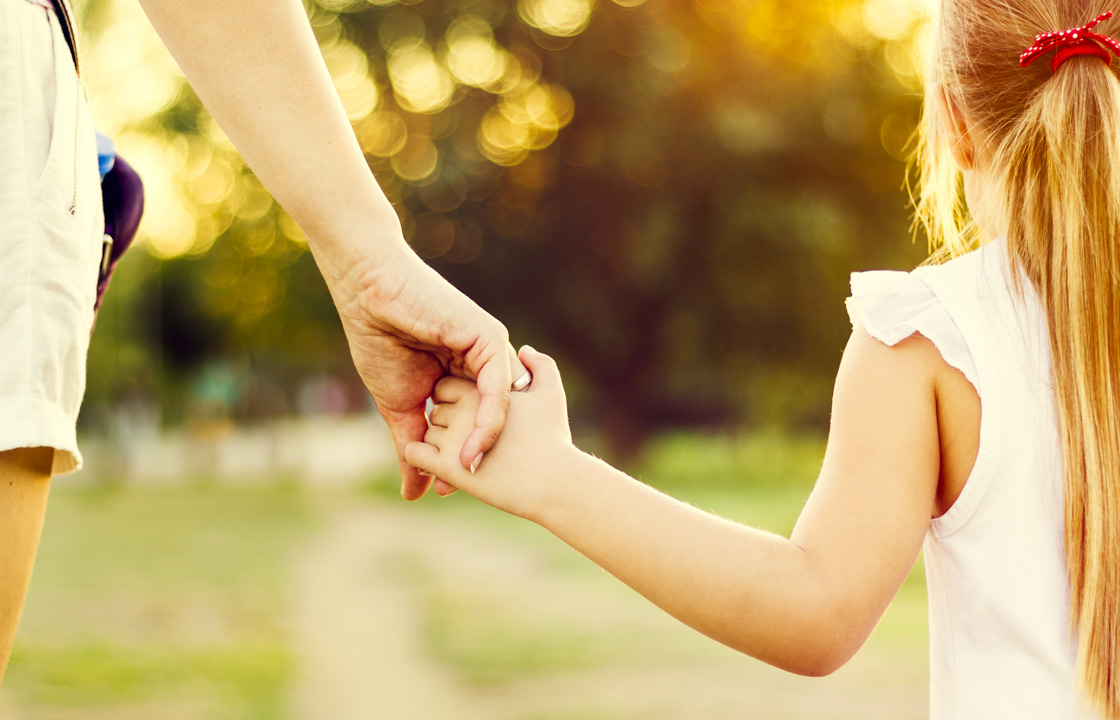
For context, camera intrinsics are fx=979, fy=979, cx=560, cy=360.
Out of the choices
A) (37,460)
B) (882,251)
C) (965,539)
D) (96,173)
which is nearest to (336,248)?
(96,173)

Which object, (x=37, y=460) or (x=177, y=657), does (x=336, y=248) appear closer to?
(x=37, y=460)

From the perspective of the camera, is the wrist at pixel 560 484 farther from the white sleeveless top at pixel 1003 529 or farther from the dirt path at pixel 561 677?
the dirt path at pixel 561 677

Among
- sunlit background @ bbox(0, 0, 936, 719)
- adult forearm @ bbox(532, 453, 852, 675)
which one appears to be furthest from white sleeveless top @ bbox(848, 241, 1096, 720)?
sunlit background @ bbox(0, 0, 936, 719)

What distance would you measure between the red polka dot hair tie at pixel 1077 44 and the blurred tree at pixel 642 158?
50.4 ft

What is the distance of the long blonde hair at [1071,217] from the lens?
4.67 feet

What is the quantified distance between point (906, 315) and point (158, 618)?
6.64 metres

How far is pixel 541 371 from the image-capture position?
6.20 feet

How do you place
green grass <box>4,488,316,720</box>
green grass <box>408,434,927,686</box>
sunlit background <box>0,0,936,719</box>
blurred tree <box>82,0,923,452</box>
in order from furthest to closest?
blurred tree <box>82,0,923,452</box> → sunlit background <box>0,0,936,719</box> → green grass <box>408,434,927,686</box> → green grass <box>4,488,316,720</box>

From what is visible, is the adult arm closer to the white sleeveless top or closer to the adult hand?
the adult hand

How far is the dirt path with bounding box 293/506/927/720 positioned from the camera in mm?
4836

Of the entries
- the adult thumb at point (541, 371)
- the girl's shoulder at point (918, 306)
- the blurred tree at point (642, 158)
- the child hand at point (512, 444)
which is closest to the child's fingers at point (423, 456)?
the child hand at point (512, 444)

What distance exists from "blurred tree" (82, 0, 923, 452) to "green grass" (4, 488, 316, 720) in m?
6.68

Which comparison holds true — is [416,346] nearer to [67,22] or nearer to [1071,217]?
[67,22]

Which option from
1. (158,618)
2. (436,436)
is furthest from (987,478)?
(158,618)
